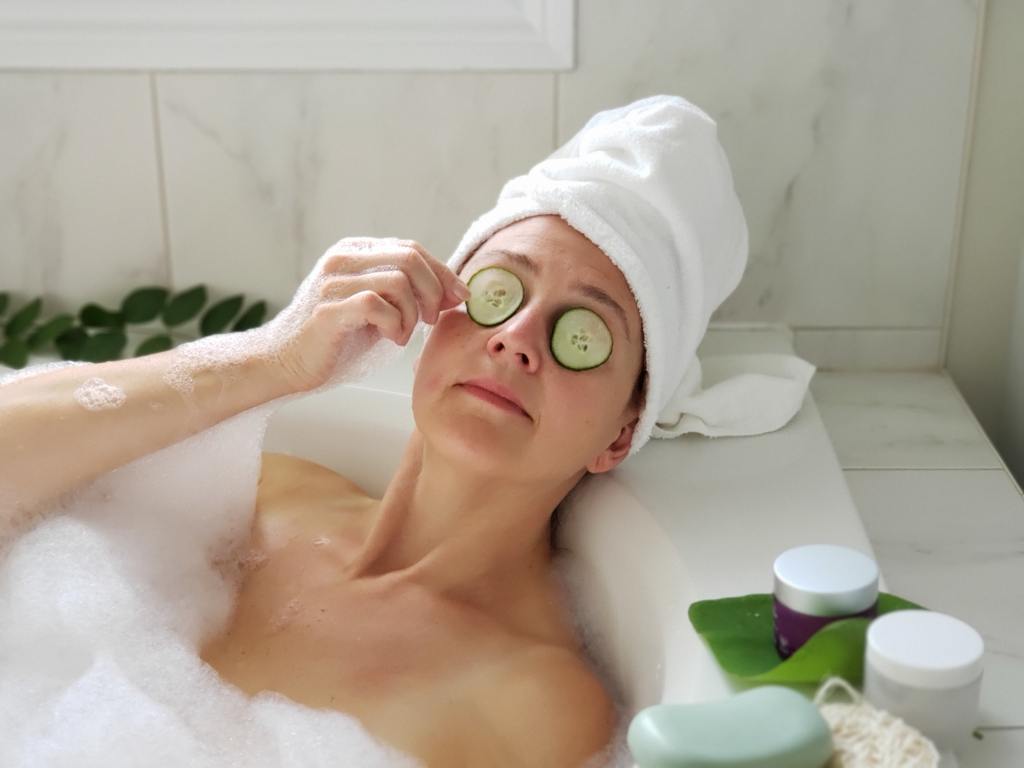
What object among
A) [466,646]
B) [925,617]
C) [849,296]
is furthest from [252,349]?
[849,296]

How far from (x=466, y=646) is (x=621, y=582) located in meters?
0.19

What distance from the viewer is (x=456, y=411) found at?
49.4 inches

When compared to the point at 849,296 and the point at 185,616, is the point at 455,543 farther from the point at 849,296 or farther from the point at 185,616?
the point at 849,296

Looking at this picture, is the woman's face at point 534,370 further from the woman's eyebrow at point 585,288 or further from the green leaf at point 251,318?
the green leaf at point 251,318

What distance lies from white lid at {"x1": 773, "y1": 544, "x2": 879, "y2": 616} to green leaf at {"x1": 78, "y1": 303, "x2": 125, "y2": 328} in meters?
1.26

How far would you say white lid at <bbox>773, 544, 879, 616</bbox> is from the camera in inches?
38.9

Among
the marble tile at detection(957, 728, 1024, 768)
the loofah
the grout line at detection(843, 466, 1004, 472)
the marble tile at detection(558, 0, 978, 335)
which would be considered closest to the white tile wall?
the marble tile at detection(558, 0, 978, 335)

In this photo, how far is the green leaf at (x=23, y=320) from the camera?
1940 mm

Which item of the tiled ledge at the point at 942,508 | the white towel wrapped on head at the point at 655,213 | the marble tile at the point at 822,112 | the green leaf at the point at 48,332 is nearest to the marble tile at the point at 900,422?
→ the tiled ledge at the point at 942,508

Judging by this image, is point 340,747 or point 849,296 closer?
point 340,747

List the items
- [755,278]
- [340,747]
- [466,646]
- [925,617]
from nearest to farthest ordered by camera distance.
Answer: [925,617]
[340,747]
[466,646]
[755,278]

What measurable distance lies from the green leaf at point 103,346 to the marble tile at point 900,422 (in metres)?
1.07

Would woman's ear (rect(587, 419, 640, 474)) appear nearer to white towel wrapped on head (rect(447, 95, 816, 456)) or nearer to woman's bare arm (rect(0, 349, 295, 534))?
white towel wrapped on head (rect(447, 95, 816, 456))

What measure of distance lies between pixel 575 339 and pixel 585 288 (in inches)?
2.1
